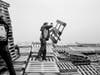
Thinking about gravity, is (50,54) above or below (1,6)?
below

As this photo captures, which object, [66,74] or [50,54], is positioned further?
[50,54]

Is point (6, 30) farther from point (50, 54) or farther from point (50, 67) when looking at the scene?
point (50, 54)

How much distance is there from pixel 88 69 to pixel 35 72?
84.5 inches

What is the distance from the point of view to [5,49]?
4109 mm

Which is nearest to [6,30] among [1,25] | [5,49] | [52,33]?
[1,25]

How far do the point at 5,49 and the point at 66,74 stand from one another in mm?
2164

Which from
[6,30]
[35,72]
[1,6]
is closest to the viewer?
[6,30]

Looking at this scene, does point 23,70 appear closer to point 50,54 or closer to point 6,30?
point 6,30

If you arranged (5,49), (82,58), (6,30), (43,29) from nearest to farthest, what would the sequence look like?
(5,49) → (6,30) → (43,29) → (82,58)

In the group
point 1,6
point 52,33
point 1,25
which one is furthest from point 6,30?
point 52,33

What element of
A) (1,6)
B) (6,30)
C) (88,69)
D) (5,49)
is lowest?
(88,69)

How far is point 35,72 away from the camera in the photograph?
4961 mm

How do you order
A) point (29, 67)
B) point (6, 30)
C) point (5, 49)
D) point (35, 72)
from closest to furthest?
point (5, 49), point (6, 30), point (35, 72), point (29, 67)

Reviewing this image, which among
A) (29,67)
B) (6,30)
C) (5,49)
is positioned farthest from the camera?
(29,67)
